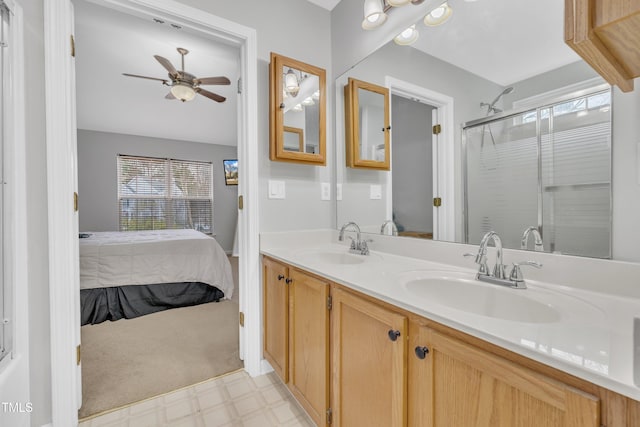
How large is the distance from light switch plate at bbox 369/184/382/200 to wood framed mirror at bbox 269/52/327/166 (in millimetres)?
371

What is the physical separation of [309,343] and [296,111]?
1.39 meters

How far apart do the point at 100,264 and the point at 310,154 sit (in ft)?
7.87

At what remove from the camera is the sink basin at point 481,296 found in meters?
0.79

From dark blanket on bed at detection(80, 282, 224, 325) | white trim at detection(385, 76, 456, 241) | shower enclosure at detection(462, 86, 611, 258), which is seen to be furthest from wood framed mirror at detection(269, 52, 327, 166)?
dark blanket on bed at detection(80, 282, 224, 325)

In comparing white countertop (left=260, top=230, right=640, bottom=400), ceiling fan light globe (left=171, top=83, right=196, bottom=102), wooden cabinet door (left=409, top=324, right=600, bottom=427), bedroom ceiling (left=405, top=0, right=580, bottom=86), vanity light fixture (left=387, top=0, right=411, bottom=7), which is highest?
ceiling fan light globe (left=171, top=83, right=196, bottom=102)

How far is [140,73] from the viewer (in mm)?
2920

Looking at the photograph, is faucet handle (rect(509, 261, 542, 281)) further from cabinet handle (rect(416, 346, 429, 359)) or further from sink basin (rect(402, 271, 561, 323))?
cabinet handle (rect(416, 346, 429, 359))

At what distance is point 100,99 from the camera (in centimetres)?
356

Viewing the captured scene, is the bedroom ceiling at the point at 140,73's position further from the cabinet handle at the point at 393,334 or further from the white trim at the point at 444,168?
the cabinet handle at the point at 393,334

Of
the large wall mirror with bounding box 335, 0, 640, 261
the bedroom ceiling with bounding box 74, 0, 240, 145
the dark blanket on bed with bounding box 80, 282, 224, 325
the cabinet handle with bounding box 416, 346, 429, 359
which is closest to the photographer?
the cabinet handle with bounding box 416, 346, 429, 359

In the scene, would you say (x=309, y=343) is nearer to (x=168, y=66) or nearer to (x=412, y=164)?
(x=412, y=164)

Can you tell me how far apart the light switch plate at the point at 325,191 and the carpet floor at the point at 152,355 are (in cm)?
128

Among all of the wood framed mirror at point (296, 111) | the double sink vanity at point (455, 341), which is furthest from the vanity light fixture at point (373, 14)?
the double sink vanity at point (455, 341)

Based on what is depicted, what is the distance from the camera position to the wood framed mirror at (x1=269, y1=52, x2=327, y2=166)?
169cm
